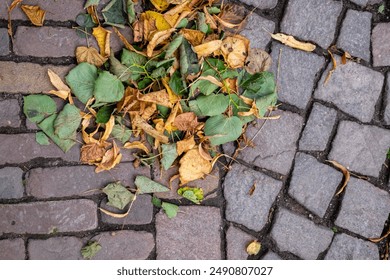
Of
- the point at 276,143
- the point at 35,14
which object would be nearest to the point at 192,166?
the point at 276,143

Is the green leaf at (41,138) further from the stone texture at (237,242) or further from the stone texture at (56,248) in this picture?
the stone texture at (237,242)

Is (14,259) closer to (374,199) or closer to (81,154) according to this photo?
(81,154)

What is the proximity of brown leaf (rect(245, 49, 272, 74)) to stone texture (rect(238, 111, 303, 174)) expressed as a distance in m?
0.25

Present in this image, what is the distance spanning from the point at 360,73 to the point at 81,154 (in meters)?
1.56

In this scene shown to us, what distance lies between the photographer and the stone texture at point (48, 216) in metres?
2.43

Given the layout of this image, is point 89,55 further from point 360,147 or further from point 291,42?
point 360,147

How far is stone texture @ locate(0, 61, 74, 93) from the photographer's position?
2.38 m

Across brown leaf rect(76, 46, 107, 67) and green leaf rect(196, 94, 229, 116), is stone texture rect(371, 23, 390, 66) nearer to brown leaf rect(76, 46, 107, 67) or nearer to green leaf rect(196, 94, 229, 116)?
green leaf rect(196, 94, 229, 116)

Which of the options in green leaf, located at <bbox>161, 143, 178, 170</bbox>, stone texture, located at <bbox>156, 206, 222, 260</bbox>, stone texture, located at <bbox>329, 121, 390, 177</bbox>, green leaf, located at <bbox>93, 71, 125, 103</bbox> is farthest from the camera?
stone texture, located at <bbox>329, 121, 390, 177</bbox>

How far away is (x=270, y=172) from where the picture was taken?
262 centimetres

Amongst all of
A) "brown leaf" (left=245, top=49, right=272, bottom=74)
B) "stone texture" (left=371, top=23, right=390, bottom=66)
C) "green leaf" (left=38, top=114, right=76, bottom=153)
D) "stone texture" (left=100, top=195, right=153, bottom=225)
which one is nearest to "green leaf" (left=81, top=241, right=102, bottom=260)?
"stone texture" (left=100, top=195, right=153, bottom=225)

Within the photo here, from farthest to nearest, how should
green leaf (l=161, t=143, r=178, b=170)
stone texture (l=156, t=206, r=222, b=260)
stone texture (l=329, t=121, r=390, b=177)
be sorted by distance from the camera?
stone texture (l=329, t=121, r=390, b=177)
stone texture (l=156, t=206, r=222, b=260)
green leaf (l=161, t=143, r=178, b=170)

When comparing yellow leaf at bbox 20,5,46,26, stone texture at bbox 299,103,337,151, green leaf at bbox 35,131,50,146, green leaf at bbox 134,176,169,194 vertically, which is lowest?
green leaf at bbox 134,176,169,194
